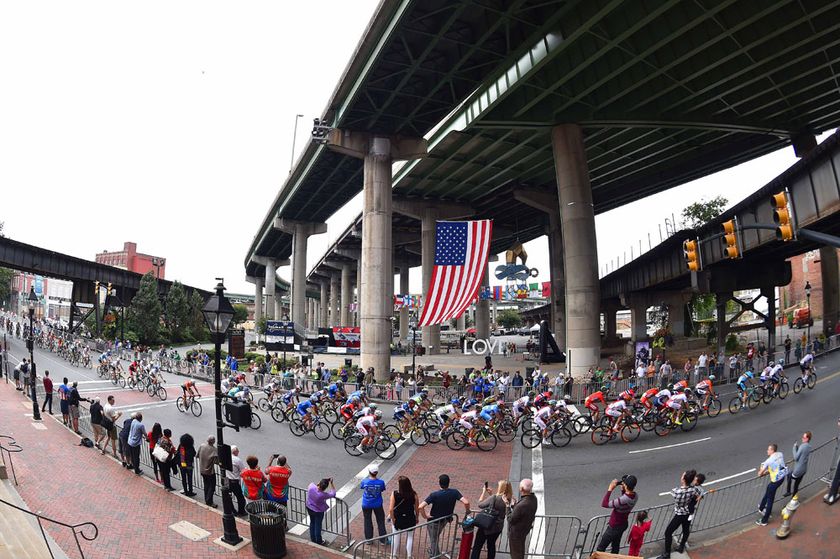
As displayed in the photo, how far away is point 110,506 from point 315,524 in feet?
15.7

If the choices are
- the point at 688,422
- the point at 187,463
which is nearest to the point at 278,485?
the point at 187,463

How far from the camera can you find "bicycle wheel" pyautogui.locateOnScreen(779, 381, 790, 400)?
20.3 metres

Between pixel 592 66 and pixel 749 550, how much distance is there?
26.3 m

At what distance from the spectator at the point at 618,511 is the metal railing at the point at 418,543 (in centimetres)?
235

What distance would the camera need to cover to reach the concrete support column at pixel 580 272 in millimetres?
28688

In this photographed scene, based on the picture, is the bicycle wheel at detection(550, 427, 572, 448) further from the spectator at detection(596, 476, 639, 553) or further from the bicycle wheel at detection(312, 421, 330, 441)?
the spectator at detection(596, 476, 639, 553)

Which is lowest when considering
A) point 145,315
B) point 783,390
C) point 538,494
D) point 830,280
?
point 538,494

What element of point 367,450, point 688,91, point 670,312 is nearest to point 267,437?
point 367,450

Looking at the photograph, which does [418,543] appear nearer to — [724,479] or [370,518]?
[370,518]

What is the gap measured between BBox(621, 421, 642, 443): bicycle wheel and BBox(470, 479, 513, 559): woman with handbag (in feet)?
32.2

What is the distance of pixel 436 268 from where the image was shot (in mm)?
29609

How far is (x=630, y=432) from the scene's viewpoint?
16.6 metres

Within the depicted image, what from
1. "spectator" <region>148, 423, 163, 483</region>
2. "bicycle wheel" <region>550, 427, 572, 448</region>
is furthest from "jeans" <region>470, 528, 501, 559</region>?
"bicycle wheel" <region>550, 427, 572, 448</region>

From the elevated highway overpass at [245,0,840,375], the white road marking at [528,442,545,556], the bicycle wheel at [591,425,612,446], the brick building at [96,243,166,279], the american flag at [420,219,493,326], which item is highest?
the brick building at [96,243,166,279]
